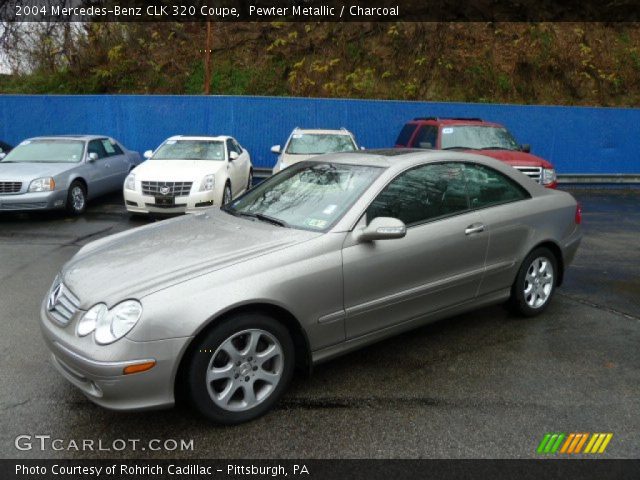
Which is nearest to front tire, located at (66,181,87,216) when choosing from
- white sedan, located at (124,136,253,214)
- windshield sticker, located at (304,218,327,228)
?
white sedan, located at (124,136,253,214)

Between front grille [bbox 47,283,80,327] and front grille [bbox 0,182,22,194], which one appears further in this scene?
front grille [bbox 0,182,22,194]

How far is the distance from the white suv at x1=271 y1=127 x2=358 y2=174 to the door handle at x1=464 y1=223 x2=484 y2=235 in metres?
6.92

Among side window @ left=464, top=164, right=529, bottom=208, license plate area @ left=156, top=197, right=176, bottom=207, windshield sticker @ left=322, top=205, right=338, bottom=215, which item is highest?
side window @ left=464, top=164, right=529, bottom=208

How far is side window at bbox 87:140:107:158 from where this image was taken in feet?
35.6

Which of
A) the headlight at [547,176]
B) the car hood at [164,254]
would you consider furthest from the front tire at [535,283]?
the headlight at [547,176]

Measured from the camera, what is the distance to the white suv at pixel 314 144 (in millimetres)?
11008

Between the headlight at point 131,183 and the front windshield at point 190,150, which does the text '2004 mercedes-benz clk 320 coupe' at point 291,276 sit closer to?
the headlight at point 131,183

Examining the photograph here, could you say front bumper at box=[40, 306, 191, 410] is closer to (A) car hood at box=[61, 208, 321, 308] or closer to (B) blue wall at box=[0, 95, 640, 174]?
(A) car hood at box=[61, 208, 321, 308]

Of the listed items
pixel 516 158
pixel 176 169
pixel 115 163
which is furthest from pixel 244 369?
pixel 115 163

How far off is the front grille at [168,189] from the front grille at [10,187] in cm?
217

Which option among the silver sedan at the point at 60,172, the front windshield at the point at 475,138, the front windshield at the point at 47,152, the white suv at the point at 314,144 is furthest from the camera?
the white suv at the point at 314,144

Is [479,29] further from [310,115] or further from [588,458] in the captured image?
[588,458]

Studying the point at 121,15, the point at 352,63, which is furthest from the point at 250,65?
the point at 121,15

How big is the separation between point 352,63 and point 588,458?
2037 cm
